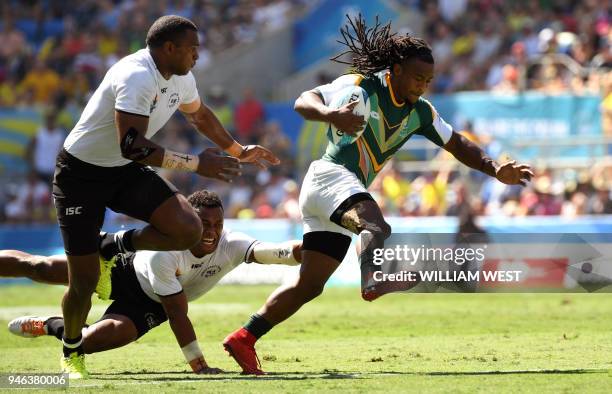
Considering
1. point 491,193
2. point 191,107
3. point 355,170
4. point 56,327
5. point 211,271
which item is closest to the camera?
point 355,170

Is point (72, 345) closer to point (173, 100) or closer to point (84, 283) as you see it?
point (84, 283)

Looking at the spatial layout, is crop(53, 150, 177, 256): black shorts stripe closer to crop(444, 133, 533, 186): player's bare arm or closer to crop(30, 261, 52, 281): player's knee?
crop(30, 261, 52, 281): player's knee

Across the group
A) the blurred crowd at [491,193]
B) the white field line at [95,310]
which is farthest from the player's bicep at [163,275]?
the blurred crowd at [491,193]

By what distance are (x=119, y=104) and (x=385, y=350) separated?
11.6ft

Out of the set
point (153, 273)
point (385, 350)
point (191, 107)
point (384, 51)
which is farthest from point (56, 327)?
point (384, 51)

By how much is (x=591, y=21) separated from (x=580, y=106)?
2.30 meters

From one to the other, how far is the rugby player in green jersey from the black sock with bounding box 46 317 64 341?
162cm

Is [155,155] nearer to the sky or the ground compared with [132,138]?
nearer to the ground

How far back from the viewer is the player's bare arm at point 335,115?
802 cm

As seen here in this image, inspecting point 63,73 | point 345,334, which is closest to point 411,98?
point 345,334

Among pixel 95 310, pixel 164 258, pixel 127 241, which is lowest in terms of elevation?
pixel 95 310

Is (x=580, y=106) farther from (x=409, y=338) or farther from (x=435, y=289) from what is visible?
(x=435, y=289)

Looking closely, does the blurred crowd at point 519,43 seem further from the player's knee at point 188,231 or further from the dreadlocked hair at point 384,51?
the player's knee at point 188,231

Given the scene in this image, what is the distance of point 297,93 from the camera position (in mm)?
26141
